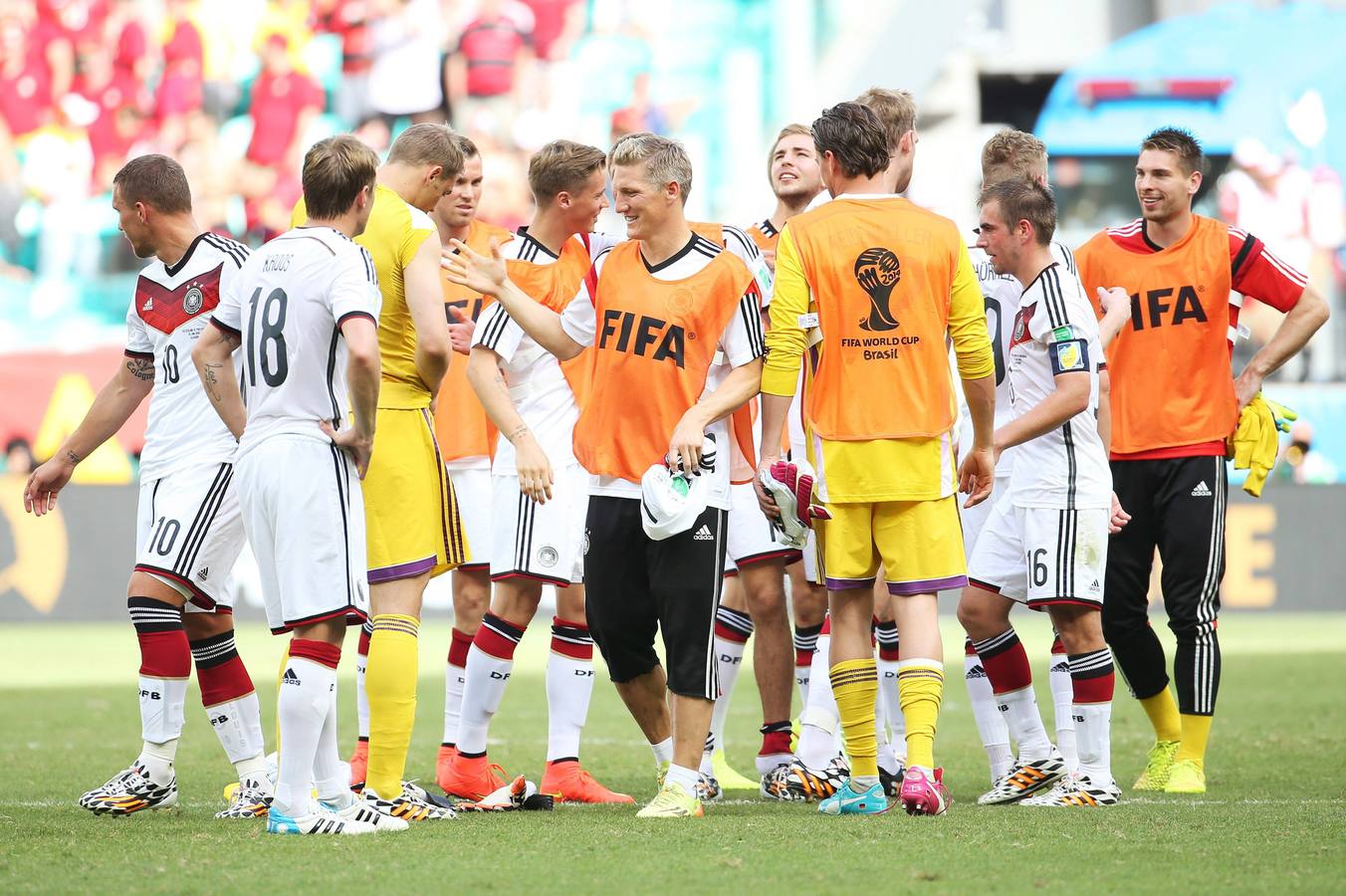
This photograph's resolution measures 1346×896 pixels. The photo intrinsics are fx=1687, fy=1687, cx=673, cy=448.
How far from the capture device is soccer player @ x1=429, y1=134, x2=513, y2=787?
724 centimetres

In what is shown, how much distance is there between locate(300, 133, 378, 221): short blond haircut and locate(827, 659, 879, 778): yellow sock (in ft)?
7.49

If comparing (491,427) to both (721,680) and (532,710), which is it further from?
(532,710)

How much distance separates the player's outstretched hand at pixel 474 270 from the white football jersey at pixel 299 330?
0.46 meters

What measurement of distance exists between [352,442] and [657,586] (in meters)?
1.20

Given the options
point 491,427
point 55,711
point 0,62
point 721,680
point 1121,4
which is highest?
point 1121,4

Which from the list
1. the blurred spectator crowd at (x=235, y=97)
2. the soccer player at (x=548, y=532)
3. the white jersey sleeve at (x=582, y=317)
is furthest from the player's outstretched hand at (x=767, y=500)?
the blurred spectator crowd at (x=235, y=97)

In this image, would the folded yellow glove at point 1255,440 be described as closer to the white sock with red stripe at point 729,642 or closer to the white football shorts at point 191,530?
the white sock with red stripe at point 729,642

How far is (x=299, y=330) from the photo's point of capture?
534cm

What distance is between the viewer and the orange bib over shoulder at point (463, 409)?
24.7 feet

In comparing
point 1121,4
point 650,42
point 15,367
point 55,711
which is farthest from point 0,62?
point 1121,4

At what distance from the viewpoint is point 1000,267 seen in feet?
21.3

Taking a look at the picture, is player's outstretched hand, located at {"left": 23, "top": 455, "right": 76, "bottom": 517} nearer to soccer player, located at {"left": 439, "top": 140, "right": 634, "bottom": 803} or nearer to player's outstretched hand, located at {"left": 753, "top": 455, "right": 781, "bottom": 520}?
soccer player, located at {"left": 439, "top": 140, "right": 634, "bottom": 803}

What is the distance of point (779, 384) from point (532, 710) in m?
4.97

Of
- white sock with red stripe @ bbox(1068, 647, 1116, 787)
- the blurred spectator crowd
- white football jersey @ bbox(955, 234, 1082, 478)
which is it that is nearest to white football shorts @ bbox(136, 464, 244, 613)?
white football jersey @ bbox(955, 234, 1082, 478)
